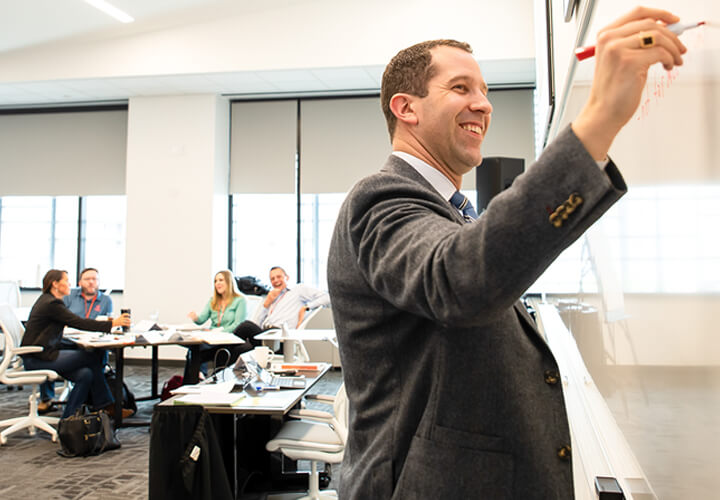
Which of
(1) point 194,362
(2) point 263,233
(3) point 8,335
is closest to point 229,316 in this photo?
(1) point 194,362

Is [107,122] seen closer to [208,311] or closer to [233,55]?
[233,55]

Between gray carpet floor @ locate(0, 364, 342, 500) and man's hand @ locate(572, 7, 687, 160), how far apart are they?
11.7 ft

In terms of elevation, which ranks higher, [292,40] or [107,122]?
[292,40]

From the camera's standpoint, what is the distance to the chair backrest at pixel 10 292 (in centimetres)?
748

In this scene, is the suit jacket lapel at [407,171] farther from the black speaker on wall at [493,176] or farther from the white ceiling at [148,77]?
the white ceiling at [148,77]

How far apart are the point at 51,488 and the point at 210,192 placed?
175 inches

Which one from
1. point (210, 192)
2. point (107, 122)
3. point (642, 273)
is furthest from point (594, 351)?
point (107, 122)

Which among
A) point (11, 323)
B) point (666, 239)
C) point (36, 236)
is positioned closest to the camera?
point (666, 239)

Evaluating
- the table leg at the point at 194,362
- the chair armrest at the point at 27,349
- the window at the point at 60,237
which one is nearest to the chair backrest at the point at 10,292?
the window at the point at 60,237

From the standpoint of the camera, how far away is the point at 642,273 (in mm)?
814

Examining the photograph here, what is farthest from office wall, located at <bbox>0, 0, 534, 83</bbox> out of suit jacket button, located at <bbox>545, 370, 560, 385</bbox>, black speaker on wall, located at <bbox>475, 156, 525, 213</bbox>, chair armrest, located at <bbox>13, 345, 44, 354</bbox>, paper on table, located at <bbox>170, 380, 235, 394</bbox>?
suit jacket button, located at <bbox>545, 370, 560, 385</bbox>

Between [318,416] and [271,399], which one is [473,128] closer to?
[271,399]

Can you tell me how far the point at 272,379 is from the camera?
11.6 feet

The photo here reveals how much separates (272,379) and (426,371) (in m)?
2.90
